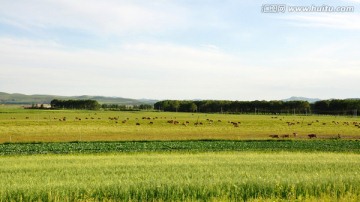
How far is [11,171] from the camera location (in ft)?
70.2

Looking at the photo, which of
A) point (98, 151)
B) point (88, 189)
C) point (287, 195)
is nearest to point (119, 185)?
point (88, 189)

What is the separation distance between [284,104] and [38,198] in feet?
612

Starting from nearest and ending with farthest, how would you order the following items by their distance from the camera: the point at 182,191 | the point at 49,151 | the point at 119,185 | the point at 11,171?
the point at 182,191
the point at 119,185
the point at 11,171
the point at 49,151

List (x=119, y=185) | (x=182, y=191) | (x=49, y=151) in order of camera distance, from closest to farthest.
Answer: (x=182, y=191)
(x=119, y=185)
(x=49, y=151)

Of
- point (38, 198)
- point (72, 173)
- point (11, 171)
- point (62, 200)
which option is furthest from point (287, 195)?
point (11, 171)

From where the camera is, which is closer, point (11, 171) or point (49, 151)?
point (11, 171)

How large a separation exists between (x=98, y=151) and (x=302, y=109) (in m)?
161

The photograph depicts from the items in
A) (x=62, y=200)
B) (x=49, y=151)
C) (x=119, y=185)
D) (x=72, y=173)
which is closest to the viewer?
(x=62, y=200)

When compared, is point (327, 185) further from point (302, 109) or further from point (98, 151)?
point (302, 109)

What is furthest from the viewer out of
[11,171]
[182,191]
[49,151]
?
[49,151]

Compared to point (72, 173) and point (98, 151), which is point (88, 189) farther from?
point (98, 151)

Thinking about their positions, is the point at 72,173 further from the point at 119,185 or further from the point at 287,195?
the point at 287,195

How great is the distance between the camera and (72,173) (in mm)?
19672

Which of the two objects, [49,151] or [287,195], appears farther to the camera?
[49,151]
